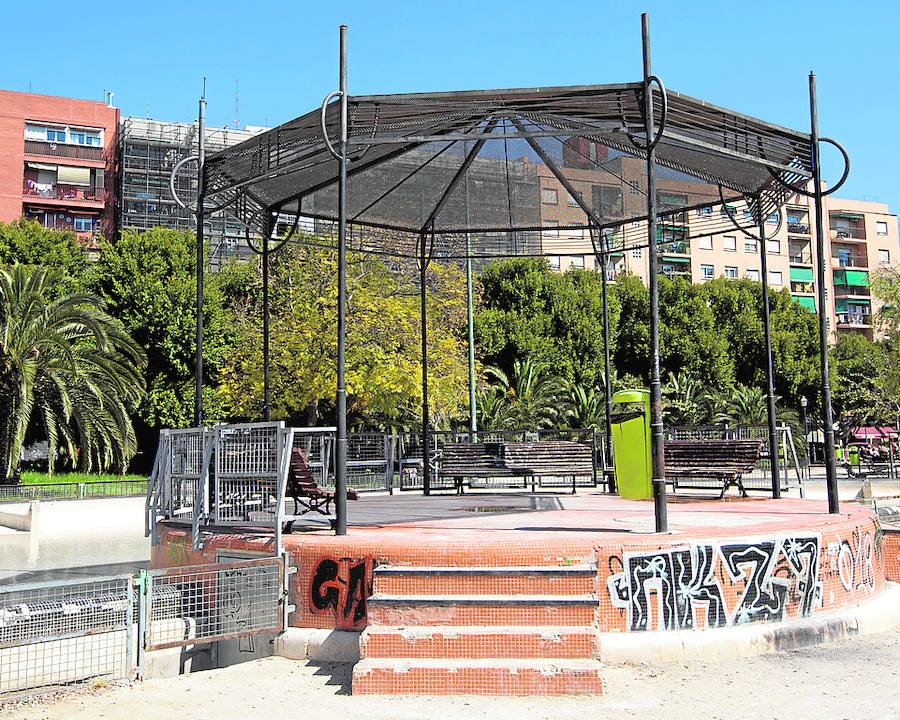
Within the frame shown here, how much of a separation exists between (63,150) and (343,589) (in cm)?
5575

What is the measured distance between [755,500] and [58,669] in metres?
10.1

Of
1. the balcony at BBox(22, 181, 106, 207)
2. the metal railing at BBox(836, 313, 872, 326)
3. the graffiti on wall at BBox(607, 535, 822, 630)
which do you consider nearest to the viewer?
the graffiti on wall at BBox(607, 535, 822, 630)

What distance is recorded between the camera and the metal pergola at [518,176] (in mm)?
10000

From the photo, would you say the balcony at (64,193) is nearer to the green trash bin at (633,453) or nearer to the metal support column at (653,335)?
the green trash bin at (633,453)

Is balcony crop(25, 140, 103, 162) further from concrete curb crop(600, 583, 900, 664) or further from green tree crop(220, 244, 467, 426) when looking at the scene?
concrete curb crop(600, 583, 900, 664)

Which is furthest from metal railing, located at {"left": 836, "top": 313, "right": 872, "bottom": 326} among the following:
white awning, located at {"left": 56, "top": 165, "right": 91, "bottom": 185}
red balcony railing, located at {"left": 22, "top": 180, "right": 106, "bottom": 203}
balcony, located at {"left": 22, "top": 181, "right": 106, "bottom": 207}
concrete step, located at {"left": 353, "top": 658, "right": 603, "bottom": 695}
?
concrete step, located at {"left": 353, "top": 658, "right": 603, "bottom": 695}

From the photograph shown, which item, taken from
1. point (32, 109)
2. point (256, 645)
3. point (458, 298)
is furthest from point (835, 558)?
point (32, 109)

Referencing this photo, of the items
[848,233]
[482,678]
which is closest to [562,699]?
[482,678]

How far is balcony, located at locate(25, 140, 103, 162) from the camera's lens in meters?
55.9

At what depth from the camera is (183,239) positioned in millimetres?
42531

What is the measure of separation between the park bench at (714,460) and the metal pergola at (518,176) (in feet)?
1.83

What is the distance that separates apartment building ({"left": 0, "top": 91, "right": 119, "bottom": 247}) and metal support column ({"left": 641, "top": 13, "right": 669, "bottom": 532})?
51.0 m

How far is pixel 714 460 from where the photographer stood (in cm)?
1370

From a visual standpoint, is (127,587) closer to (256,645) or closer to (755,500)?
(256,645)
